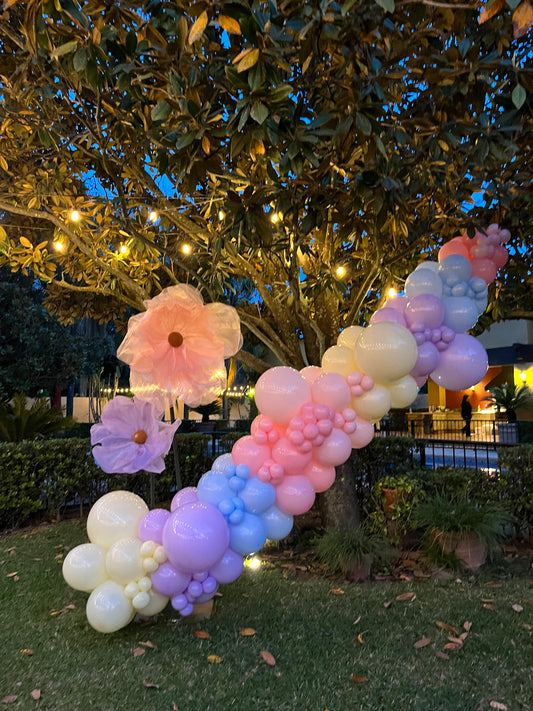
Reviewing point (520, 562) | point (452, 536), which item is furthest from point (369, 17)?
point (520, 562)

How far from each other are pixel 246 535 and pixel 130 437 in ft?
3.79

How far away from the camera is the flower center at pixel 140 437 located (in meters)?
3.60

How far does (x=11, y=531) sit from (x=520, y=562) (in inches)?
237

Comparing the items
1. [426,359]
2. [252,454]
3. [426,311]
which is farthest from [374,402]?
[252,454]

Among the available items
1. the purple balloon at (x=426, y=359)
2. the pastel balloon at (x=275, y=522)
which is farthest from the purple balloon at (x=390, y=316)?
the pastel balloon at (x=275, y=522)

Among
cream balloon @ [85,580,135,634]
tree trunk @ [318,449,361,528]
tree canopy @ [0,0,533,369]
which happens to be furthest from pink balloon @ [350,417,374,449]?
tree trunk @ [318,449,361,528]

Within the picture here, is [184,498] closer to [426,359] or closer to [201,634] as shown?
[201,634]

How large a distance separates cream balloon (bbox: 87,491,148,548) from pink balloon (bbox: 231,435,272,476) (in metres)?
0.79

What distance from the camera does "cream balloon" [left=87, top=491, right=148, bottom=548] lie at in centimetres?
325

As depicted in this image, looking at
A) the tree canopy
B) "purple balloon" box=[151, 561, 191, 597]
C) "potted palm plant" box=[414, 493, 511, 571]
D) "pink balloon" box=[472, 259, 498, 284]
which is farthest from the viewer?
"potted palm plant" box=[414, 493, 511, 571]

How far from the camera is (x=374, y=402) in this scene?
3.34 meters

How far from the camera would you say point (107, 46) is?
9.40ft

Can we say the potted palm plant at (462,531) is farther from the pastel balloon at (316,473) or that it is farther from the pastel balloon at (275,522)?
the pastel balloon at (275,522)

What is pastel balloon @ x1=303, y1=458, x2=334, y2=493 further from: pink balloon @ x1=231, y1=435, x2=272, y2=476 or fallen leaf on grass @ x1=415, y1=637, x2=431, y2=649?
fallen leaf on grass @ x1=415, y1=637, x2=431, y2=649
